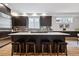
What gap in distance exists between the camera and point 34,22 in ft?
36.0

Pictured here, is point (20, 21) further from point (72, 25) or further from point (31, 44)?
point (31, 44)

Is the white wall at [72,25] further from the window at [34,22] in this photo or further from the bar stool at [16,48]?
the bar stool at [16,48]

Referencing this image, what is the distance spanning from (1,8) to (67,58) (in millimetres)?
5178

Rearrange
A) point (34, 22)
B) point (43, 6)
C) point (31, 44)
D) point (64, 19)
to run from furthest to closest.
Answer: point (64, 19)
point (34, 22)
point (43, 6)
point (31, 44)

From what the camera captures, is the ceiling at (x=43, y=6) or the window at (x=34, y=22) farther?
the window at (x=34, y=22)

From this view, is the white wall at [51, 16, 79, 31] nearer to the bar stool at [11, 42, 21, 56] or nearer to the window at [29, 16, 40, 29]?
the window at [29, 16, 40, 29]

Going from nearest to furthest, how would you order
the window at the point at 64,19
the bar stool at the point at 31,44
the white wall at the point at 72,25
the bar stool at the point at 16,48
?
the bar stool at the point at 31,44, the bar stool at the point at 16,48, the white wall at the point at 72,25, the window at the point at 64,19

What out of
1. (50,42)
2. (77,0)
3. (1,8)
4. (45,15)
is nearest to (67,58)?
(77,0)

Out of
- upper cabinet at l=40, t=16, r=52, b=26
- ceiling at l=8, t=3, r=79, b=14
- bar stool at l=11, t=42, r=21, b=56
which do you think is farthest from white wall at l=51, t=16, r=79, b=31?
bar stool at l=11, t=42, r=21, b=56

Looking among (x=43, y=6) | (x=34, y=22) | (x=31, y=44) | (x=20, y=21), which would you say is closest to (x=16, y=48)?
(x=31, y=44)

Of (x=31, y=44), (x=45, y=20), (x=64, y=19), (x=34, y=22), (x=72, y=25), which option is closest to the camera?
(x=31, y=44)

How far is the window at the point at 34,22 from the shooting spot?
1080cm

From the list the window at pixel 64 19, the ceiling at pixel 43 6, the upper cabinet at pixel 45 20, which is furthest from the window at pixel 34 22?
Result: the ceiling at pixel 43 6

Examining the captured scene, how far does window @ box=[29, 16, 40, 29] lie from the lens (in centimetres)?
1080
